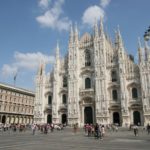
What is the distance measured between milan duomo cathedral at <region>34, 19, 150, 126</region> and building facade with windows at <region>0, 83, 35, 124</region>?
12777 millimetres

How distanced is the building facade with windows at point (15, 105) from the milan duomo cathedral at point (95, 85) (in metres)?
12.8

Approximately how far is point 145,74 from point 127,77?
3426 millimetres

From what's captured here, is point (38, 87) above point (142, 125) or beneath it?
above

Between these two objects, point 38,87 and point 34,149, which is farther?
point 38,87

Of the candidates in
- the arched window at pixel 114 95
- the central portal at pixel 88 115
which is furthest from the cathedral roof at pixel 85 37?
the central portal at pixel 88 115

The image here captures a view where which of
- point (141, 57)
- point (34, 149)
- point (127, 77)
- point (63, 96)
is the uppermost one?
point (141, 57)

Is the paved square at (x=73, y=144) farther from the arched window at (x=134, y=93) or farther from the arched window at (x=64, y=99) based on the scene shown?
the arched window at (x=64, y=99)

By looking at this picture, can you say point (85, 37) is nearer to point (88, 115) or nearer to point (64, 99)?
point (64, 99)

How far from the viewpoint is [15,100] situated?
6088cm

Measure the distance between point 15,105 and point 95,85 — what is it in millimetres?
27851

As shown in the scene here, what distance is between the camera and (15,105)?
6044 cm

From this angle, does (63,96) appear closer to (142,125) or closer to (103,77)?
(103,77)

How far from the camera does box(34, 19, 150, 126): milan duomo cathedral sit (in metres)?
39.7

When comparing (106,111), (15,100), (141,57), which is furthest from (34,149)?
(15,100)
